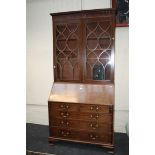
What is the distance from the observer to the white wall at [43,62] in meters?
3.46

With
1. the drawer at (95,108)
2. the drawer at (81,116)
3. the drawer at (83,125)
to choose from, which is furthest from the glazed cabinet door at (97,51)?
the drawer at (83,125)

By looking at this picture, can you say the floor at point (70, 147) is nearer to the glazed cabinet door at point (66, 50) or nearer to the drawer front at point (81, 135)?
the drawer front at point (81, 135)

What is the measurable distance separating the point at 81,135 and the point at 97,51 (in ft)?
4.47

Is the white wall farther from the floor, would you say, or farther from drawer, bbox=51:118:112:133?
drawer, bbox=51:118:112:133

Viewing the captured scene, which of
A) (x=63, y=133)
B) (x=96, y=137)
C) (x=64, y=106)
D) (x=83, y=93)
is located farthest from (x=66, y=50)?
(x=96, y=137)

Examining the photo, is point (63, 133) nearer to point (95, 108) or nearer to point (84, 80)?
point (95, 108)

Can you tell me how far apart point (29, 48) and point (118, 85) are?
202 centimetres

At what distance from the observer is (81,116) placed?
290cm

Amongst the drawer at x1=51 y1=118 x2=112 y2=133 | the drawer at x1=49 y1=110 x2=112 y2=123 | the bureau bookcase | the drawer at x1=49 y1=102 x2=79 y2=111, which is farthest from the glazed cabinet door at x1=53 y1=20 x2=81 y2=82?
the drawer at x1=51 y1=118 x2=112 y2=133

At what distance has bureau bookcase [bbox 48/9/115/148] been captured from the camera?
2.82 metres

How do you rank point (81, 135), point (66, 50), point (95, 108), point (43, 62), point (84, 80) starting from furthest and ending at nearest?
1. point (43, 62)
2. point (66, 50)
3. point (84, 80)
4. point (81, 135)
5. point (95, 108)
